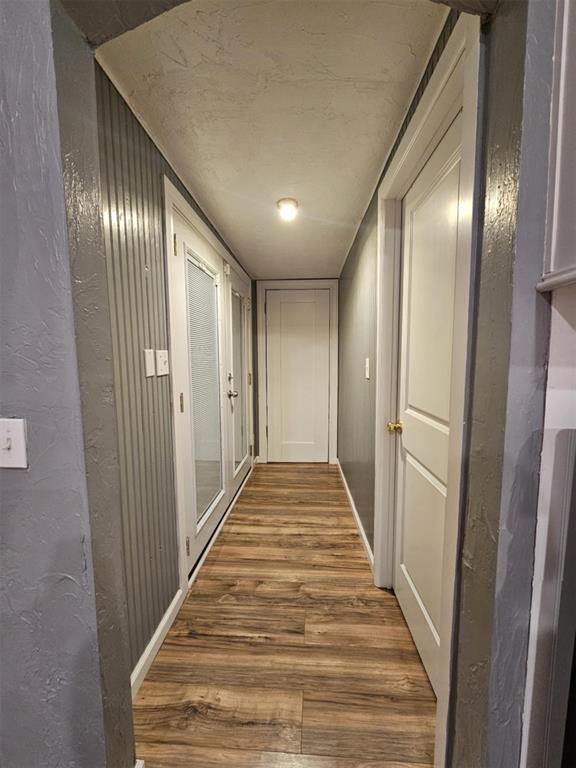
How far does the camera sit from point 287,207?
195 cm

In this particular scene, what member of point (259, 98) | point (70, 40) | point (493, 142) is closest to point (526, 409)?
point (493, 142)

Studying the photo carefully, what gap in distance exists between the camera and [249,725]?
111 cm

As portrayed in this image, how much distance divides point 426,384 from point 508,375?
0.64 meters

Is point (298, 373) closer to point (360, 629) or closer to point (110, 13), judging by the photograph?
point (360, 629)

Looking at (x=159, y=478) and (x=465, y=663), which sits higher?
(x=159, y=478)

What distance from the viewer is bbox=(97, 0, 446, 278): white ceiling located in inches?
35.7

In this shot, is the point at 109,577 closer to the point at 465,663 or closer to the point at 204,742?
the point at 204,742

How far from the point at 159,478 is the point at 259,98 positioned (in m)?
1.58

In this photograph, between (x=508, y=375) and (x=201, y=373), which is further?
(x=201, y=373)

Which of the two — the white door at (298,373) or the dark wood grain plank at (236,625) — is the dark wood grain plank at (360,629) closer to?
the dark wood grain plank at (236,625)

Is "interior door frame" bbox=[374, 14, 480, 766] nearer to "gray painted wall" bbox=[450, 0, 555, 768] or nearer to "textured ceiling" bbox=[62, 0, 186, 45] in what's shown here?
"gray painted wall" bbox=[450, 0, 555, 768]

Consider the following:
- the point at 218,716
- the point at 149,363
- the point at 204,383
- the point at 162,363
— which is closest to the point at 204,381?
the point at 204,383

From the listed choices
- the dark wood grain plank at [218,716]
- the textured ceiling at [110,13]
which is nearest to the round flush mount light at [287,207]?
the textured ceiling at [110,13]

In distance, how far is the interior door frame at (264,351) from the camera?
3666 mm
